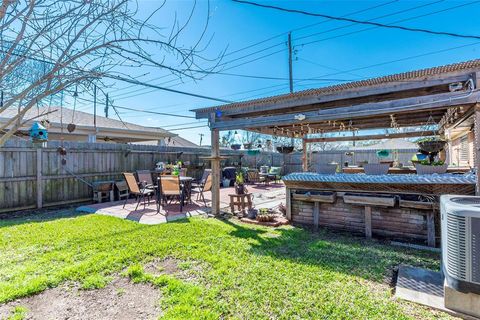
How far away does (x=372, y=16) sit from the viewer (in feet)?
22.0

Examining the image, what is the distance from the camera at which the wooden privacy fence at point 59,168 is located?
6309 millimetres

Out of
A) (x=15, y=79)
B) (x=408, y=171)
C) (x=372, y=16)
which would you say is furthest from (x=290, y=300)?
(x=372, y=16)

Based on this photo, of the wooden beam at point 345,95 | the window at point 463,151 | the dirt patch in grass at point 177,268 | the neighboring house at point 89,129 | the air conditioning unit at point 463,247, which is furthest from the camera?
the neighboring house at point 89,129

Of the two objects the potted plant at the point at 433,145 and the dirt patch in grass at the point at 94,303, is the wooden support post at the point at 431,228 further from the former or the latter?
the dirt patch in grass at the point at 94,303

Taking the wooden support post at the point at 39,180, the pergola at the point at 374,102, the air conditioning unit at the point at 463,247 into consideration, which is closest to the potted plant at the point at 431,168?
the pergola at the point at 374,102

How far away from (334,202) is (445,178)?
1.78 metres

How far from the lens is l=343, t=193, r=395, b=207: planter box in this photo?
14.3ft

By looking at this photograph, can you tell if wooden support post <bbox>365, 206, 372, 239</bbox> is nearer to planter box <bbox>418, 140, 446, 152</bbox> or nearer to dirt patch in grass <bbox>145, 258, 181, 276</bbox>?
planter box <bbox>418, 140, 446, 152</bbox>

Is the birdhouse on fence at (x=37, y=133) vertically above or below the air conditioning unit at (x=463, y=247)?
above

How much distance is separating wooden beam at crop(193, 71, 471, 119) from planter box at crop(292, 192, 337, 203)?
1790 mm

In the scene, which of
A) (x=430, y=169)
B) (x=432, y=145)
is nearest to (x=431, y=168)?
(x=430, y=169)

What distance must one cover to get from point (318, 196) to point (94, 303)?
396 cm

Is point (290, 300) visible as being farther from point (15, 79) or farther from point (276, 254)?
point (15, 79)

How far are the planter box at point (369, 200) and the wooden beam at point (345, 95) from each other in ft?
5.77
